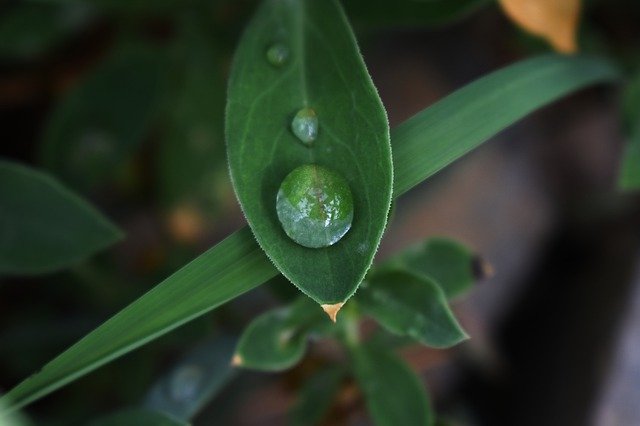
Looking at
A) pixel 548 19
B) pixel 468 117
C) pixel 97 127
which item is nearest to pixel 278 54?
pixel 468 117

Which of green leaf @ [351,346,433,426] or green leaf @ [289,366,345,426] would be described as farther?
green leaf @ [289,366,345,426]

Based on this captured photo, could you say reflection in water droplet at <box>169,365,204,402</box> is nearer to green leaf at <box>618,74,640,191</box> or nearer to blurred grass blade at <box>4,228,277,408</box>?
blurred grass blade at <box>4,228,277,408</box>

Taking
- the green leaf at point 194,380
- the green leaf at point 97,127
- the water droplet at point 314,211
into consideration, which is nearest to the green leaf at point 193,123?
the green leaf at point 97,127

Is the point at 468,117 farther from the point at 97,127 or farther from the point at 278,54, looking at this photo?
the point at 97,127

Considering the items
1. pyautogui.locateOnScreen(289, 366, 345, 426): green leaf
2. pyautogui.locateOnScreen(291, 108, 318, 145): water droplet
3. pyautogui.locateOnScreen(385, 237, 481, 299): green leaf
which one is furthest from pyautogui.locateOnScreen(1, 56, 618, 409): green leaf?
pyautogui.locateOnScreen(289, 366, 345, 426): green leaf

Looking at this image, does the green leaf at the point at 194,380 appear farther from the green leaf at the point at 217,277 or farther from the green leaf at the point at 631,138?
the green leaf at the point at 631,138

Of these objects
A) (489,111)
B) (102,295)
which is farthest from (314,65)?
(102,295)
